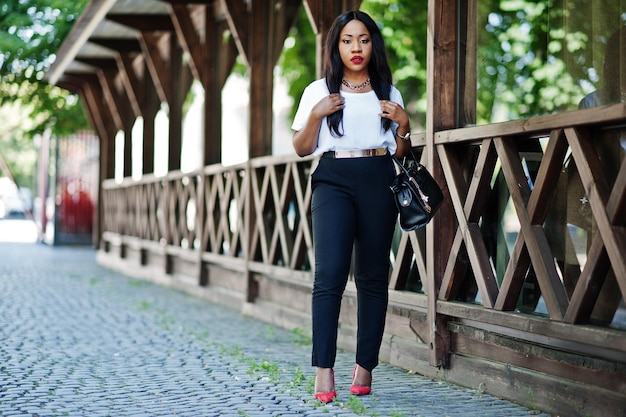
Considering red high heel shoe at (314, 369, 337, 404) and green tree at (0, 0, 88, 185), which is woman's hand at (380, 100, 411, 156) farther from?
green tree at (0, 0, 88, 185)

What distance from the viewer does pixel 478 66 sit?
564 cm

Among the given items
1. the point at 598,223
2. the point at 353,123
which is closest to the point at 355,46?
the point at 353,123

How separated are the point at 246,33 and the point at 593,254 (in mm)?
5340

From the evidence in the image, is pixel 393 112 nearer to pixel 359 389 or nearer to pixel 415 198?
pixel 415 198

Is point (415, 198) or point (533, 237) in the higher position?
point (415, 198)

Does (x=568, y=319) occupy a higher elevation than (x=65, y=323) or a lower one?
A: higher

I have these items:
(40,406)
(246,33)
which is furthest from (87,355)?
(246,33)

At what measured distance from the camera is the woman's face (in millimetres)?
4406

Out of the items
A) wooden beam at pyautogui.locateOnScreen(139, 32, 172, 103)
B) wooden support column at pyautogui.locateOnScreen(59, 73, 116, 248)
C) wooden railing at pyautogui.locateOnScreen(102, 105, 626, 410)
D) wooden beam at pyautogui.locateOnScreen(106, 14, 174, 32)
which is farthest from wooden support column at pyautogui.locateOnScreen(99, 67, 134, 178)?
wooden railing at pyautogui.locateOnScreen(102, 105, 626, 410)

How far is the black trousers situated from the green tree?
10.9 meters

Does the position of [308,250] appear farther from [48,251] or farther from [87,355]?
[48,251]

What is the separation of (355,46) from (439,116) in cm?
108

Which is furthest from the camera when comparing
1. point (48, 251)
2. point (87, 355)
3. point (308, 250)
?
point (48, 251)

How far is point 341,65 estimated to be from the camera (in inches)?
176
